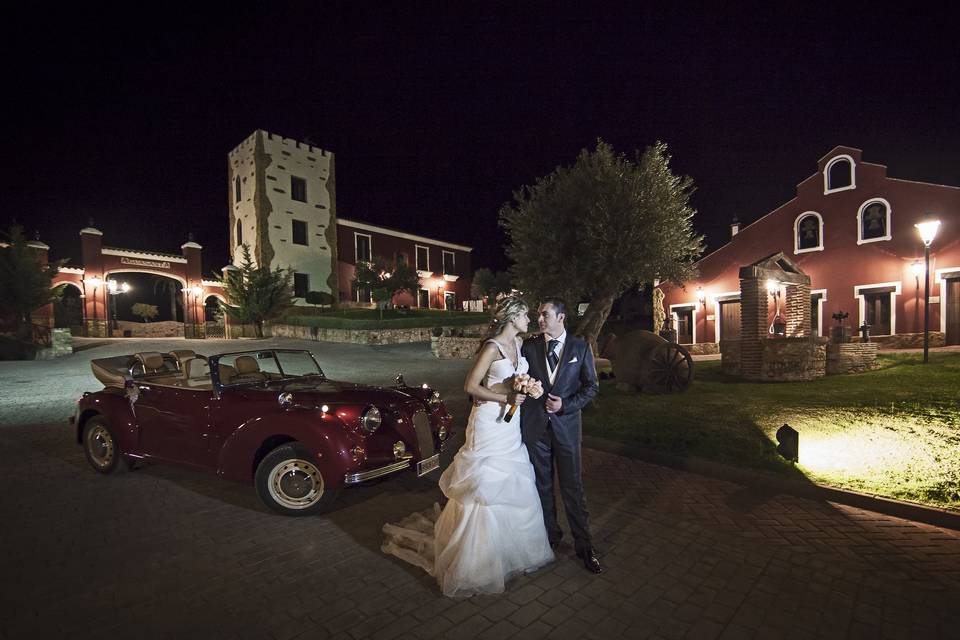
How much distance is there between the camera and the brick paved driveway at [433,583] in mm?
2674

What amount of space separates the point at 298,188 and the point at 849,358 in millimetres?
32654

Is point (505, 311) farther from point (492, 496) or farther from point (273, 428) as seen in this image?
point (273, 428)

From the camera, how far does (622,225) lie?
10.8 m

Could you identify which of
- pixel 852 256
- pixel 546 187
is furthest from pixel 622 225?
pixel 852 256

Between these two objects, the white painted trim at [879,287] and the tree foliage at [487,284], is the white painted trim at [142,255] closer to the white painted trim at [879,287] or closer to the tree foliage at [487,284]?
the tree foliage at [487,284]

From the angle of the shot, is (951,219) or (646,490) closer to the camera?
(646,490)

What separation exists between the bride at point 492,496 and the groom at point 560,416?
0.11 m

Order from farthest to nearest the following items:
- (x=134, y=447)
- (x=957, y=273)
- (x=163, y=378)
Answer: (x=957, y=273) → (x=163, y=378) → (x=134, y=447)

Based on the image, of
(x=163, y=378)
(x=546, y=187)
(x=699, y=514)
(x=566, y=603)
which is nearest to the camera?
(x=566, y=603)

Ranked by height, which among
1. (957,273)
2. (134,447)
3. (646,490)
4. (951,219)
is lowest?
(646,490)

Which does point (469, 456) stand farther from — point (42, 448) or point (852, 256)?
point (852, 256)

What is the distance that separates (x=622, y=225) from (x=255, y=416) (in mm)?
9232

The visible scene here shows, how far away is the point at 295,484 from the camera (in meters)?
4.29

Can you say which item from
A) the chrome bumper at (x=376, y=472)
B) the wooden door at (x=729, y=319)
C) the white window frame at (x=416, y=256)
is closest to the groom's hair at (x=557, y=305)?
the chrome bumper at (x=376, y=472)
